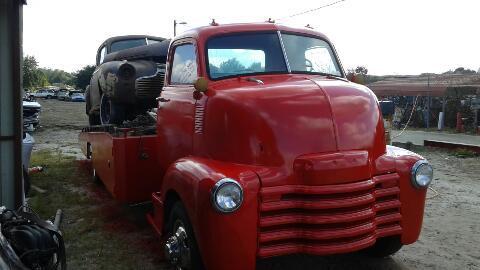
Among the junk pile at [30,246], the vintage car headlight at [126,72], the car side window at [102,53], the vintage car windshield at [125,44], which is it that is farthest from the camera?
the car side window at [102,53]

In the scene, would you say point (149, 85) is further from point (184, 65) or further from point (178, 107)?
point (178, 107)

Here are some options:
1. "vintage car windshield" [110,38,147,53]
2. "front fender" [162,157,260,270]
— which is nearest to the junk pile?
"front fender" [162,157,260,270]

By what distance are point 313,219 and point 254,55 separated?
185cm

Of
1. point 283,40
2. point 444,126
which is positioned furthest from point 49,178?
point 444,126

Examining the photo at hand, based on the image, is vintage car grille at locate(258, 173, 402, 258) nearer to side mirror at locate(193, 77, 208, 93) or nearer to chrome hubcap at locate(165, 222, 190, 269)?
chrome hubcap at locate(165, 222, 190, 269)

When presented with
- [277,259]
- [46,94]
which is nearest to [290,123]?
[277,259]

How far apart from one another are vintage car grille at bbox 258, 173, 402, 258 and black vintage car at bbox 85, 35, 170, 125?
4.01 meters

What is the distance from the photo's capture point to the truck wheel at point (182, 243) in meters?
3.78

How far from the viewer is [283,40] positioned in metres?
4.75

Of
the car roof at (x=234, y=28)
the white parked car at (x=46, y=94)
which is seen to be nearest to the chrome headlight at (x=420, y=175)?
the car roof at (x=234, y=28)

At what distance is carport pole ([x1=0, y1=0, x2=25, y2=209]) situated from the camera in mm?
5203

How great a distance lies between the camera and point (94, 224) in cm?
598

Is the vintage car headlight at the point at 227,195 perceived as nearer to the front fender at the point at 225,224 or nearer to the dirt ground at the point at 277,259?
the front fender at the point at 225,224

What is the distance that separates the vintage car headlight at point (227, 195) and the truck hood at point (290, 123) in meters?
0.38
